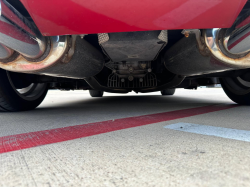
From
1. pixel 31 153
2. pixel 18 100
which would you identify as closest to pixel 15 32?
pixel 31 153

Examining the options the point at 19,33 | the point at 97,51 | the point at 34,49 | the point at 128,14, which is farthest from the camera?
the point at 97,51

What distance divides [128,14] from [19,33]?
0.63 meters

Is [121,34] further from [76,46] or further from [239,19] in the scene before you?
[239,19]

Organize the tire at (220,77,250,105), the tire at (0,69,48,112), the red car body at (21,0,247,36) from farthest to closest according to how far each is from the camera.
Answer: the tire at (220,77,250,105)
the tire at (0,69,48,112)
the red car body at (21,0,247,36)

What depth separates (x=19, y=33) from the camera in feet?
2.94

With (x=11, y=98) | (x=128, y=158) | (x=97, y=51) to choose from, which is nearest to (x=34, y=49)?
(x=97, y=51)

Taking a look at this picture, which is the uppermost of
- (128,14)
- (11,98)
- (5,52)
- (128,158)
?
(128,14)

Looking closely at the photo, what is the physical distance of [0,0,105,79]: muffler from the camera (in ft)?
2.81

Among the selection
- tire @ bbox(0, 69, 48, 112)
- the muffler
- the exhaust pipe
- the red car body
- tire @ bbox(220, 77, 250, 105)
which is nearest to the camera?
the red car body

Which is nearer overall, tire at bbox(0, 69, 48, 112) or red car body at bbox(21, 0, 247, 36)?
red car body at bbox(21, 0, 247, 36)

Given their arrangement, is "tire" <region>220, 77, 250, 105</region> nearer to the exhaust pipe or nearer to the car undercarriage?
the car undercarriage

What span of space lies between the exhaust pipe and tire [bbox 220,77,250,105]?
34.2 inches

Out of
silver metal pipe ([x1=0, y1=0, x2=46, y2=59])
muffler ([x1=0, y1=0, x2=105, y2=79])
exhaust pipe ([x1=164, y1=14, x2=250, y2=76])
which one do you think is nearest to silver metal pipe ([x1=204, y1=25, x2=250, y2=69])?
exhaust pipe ([x1=164, y1=14, x2=250, y2=76])

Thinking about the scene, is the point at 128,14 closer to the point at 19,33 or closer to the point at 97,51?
the point at 19,33
